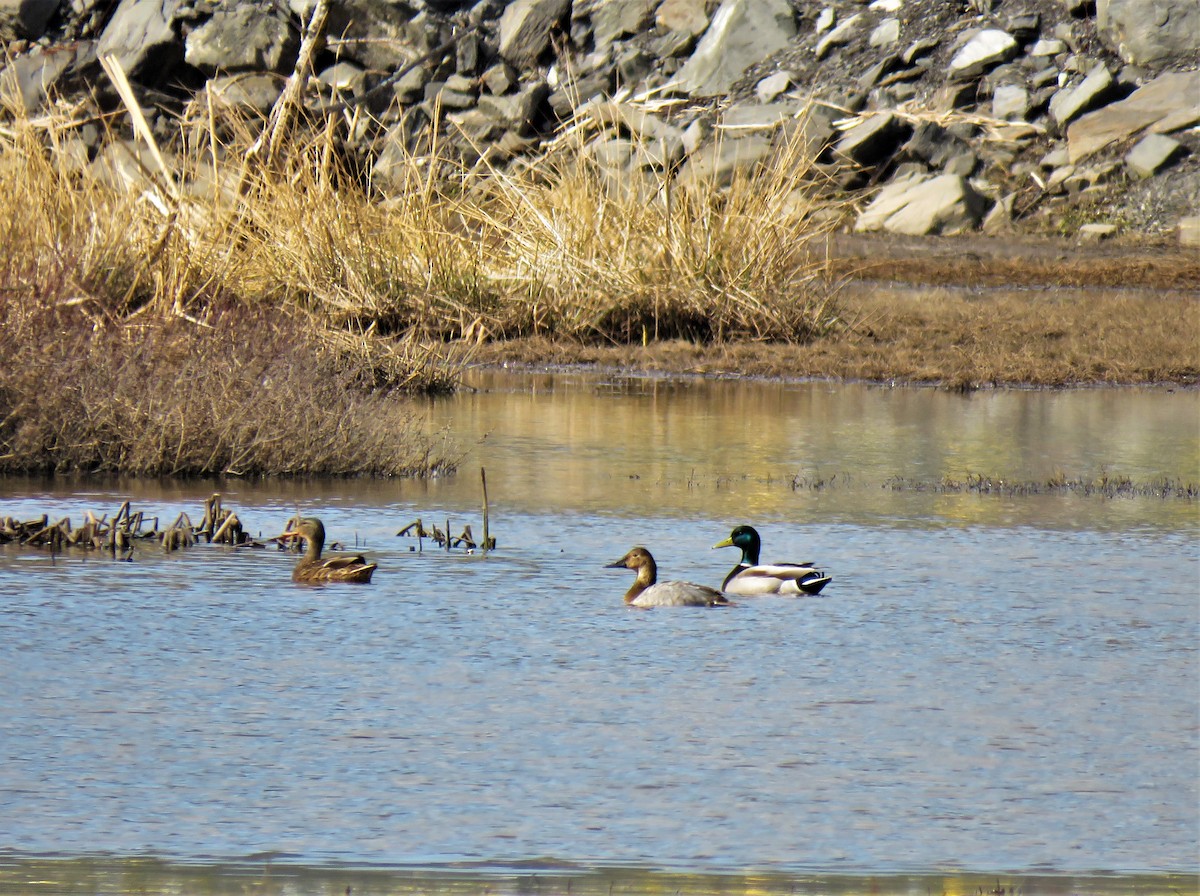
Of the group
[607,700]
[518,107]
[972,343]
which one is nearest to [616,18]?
[518,107]

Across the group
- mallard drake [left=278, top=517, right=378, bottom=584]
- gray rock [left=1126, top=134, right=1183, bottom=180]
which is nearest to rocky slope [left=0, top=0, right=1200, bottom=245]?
gray rock [left=1126, top=134, right=1183, bottom=180]

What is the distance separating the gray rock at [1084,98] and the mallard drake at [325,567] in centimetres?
3446

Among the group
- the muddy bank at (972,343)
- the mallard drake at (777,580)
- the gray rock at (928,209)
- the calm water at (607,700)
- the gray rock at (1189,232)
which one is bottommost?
the calm water at (607,700)

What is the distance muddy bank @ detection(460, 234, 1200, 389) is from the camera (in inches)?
770

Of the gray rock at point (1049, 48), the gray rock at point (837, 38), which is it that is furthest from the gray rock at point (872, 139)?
the gray rock at point (837, 38)

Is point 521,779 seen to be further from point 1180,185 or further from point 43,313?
point 1180,185

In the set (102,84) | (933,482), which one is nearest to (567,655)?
(933,482)

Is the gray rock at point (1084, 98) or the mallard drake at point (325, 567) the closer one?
the mallard drake at point (325, 567)

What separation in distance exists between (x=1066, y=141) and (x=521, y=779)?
36955 millimetres

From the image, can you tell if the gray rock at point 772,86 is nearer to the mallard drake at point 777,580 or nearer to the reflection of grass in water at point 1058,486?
the reflection of grass in water at point 1058,486

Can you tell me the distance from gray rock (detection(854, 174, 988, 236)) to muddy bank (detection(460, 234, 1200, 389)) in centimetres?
627

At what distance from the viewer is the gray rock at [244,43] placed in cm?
5041

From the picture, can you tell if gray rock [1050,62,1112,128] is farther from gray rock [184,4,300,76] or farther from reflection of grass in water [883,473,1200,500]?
reflection of grass in water [883,473,1200,500]

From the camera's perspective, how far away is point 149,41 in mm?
51688
